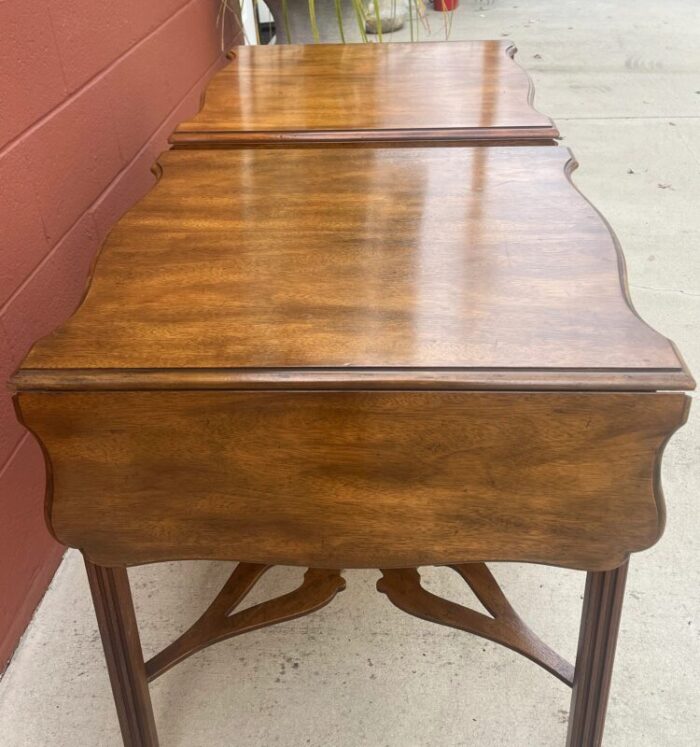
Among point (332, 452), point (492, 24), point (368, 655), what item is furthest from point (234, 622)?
point (492, 24)

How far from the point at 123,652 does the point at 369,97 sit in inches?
48.5

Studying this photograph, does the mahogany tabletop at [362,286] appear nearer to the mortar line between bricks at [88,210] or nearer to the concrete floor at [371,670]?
the mortar line between bricks at [88,210]

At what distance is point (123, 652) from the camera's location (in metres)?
1.15

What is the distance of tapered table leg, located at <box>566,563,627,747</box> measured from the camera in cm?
107

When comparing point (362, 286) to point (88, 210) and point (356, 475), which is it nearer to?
point (356, 475)

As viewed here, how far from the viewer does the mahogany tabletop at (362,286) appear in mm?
923

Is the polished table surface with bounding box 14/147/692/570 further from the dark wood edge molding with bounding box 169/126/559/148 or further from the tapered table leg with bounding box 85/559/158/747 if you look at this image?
the dark wood edge molding with bounding box 169/126/559/148

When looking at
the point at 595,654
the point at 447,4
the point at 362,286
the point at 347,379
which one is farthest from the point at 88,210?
the point at 447,4

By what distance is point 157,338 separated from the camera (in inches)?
38.9

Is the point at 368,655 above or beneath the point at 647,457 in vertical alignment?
beneath

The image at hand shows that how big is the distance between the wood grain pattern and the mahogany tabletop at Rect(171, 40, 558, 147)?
0.82 meters

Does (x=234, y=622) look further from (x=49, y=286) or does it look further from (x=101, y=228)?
(x=101, y=228)

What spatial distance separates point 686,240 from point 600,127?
1120 millimetres

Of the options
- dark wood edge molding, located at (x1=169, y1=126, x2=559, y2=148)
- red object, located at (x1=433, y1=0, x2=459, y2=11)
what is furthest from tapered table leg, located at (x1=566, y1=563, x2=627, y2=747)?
red object, located at (x1=433, y1=0, x2=459, y2=11)
